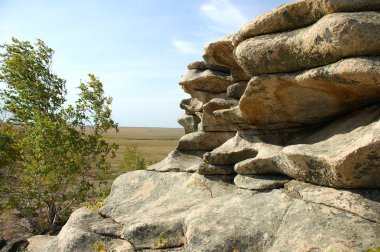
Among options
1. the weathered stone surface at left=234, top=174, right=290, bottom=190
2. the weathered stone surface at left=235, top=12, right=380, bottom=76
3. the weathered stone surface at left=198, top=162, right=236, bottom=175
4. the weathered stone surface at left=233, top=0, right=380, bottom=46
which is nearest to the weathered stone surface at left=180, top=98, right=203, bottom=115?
the weathered stone surface at left=198, top=162, right=236, bottom=175

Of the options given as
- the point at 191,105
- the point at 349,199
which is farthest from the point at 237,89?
the point at 349,199

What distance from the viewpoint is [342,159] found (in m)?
10.2

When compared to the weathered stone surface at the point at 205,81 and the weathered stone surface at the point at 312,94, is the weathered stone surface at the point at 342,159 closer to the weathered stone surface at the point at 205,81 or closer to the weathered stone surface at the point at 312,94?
the weathered stone surface at the point at 312,94

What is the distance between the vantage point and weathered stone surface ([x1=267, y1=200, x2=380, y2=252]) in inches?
359

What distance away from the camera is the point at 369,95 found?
11844 millimetres

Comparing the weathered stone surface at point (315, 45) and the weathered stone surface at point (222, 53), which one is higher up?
the weathered stone surface at point (222, 53)

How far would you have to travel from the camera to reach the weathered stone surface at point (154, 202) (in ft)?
45.4

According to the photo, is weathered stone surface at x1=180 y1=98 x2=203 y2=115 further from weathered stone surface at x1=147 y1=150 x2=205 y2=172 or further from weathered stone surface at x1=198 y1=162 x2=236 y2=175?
weathered stone surface at x1=198 y1=162 x2=236 y2=175

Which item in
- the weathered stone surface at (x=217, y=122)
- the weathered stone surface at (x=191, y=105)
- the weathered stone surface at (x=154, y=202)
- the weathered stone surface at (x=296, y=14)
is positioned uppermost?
the weathered stone surface at (x=296, y=14)

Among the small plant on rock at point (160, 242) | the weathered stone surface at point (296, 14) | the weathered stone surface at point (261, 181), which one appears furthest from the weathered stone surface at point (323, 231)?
the weathered stone surface at point (296, 14)

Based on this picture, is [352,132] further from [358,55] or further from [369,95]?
[358,55]

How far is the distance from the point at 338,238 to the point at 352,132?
4299 mm

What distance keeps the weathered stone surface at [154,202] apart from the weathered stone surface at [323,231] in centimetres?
479

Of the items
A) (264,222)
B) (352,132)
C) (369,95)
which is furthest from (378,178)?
(264,222)
